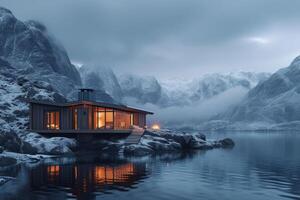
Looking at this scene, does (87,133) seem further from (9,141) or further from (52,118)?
(9,141)

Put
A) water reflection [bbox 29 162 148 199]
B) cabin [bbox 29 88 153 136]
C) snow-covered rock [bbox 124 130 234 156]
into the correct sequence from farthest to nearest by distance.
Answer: cabin [bbox 29 88 153 136] → snow-covered rock [bbox 124 130 234 156] → water reflection [bbox 29 162 148 199]

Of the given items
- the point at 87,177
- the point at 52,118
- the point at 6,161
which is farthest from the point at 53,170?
the point at 52,118

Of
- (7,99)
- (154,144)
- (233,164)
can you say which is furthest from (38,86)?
(233,164)

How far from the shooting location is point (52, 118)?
7744 cm

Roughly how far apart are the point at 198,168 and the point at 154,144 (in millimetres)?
25541

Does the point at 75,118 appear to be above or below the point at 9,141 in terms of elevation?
above

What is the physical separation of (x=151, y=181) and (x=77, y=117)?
3937 centimetres

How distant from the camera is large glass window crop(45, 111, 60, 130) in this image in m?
77.2

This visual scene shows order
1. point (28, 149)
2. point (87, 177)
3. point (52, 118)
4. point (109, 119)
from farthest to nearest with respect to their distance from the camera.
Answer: point (52, 118) → point (109, 119) → point (28, 149) → point (87, 177)

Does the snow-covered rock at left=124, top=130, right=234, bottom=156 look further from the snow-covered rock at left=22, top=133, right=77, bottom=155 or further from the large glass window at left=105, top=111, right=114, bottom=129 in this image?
the snow-covered rock at left=22, top=133, right=77, bottom=155

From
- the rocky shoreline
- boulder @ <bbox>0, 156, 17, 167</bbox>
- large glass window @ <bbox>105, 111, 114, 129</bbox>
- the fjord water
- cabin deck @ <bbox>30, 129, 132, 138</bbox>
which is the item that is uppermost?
large glass window @ <bbox>105, 111, 114, 129</bbox>

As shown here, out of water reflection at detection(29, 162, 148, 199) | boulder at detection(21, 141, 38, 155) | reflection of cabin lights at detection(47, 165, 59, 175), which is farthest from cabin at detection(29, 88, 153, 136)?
reflection of cabin lights at detection(47, 165, 59, 175)

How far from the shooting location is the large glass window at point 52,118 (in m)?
77.2

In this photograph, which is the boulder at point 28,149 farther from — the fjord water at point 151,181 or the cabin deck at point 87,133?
the fjord water at point 151,181
